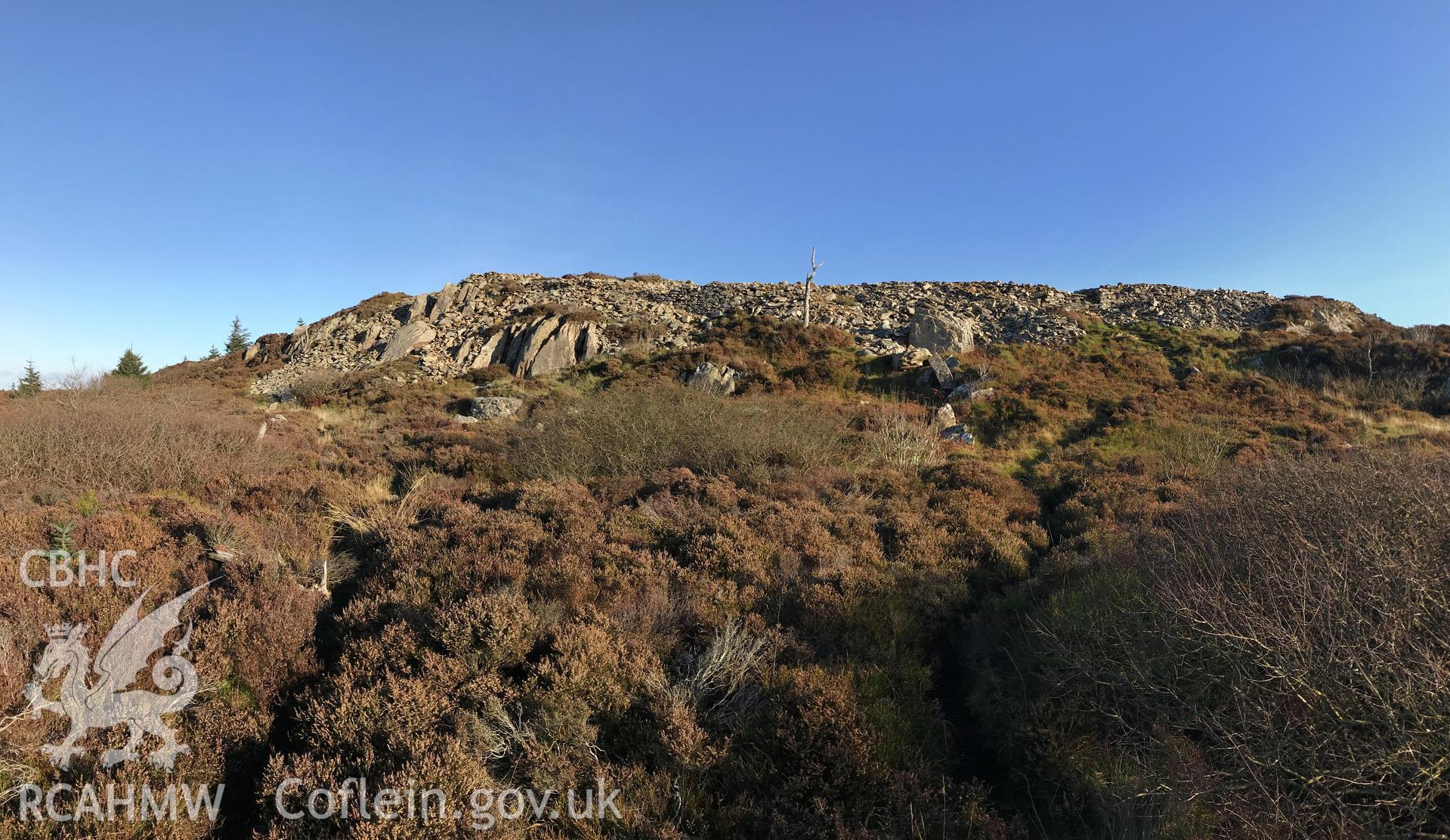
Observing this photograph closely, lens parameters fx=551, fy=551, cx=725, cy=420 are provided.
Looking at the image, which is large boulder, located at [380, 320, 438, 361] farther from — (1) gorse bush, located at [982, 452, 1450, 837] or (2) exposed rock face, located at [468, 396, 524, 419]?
(1) gorse bush, located at [982, 452, 1450, 837]

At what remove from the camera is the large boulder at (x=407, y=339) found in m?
27.2

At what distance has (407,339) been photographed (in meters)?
27.8

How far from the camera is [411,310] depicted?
30.5 m

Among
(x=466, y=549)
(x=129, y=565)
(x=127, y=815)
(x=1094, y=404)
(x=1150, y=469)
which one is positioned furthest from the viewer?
(x=1094, y=404)

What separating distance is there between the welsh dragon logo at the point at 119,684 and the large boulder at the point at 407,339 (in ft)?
85.4

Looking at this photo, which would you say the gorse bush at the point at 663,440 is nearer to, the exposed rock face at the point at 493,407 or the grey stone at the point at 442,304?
the exposed rock face at the point at 493,407

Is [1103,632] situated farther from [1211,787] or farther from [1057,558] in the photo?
[1057,558]

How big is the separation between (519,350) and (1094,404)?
23.0m

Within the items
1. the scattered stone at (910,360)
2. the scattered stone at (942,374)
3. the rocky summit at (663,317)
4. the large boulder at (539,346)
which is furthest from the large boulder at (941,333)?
the large boulder at (539,346)

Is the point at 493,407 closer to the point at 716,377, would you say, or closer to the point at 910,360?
the point at 716,377

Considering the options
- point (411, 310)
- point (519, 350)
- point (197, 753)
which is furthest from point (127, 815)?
point (411, 310)

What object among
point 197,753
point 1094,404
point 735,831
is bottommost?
point 735,831

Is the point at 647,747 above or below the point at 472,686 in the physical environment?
below

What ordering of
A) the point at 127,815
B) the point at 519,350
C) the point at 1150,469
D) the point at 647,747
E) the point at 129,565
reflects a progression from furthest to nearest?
the point at 519,350 → the point at 1150,469 → the point at 129,565 → the point at 647,747 → the point at 127,815
